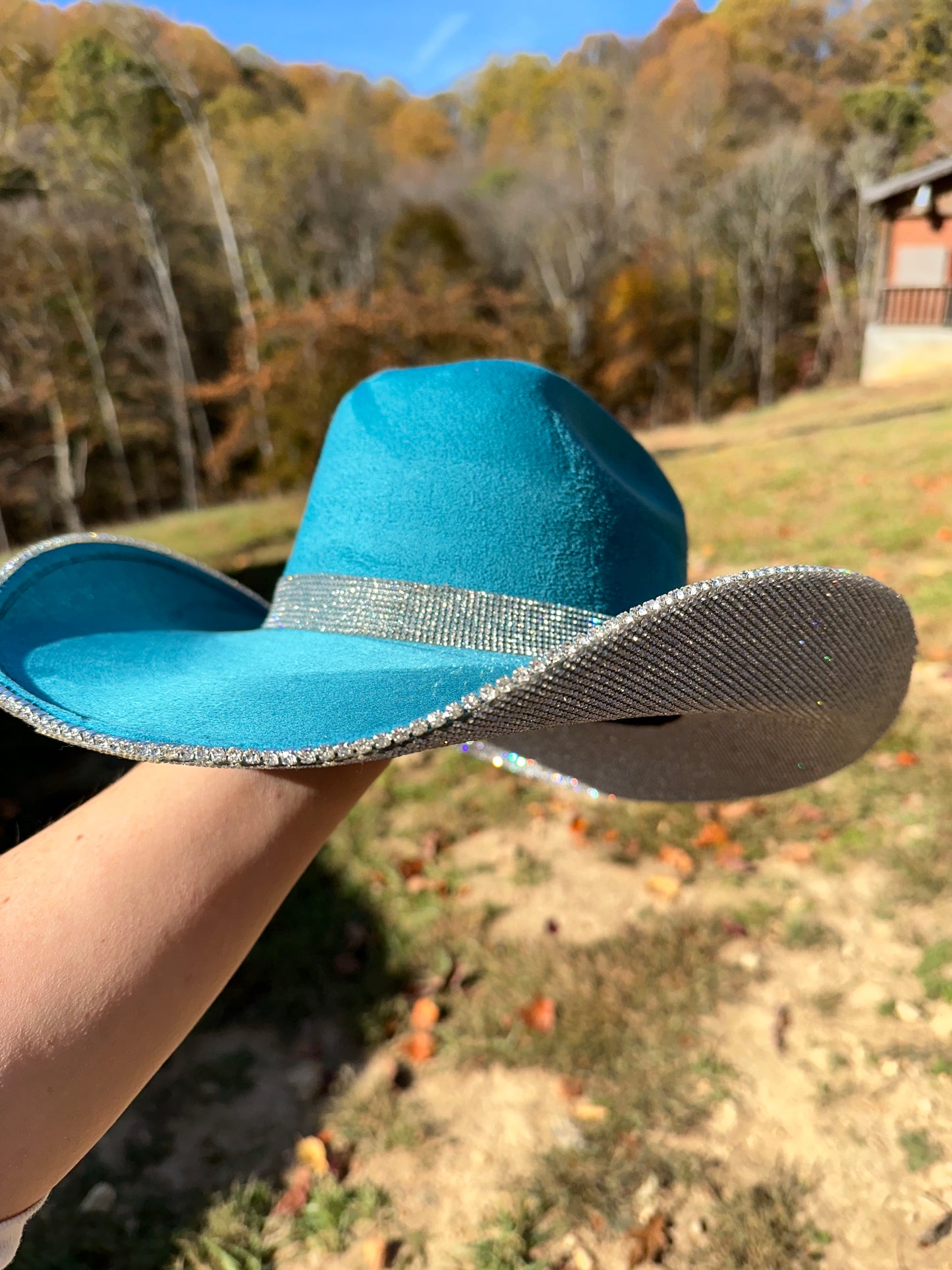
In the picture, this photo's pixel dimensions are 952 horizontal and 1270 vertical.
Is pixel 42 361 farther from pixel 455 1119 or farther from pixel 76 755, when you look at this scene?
pixel 455 1119

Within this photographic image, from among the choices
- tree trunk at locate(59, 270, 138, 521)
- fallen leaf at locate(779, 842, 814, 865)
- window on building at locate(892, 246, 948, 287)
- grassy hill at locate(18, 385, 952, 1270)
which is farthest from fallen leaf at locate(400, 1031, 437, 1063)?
tree trunk at locate(59, 270, 138, 521)

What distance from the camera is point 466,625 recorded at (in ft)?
3.77

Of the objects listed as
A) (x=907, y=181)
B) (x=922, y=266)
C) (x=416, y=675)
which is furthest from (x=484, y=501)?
(x=922, y=266)

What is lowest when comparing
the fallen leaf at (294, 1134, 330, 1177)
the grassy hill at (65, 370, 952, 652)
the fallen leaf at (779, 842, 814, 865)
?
the fallen leaf at (294, 1134, 330, 1177)

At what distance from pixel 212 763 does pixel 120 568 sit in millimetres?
737

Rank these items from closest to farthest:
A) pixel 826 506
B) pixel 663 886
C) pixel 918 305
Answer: pixel 663 886, pixel 918 305, pixel 826 506

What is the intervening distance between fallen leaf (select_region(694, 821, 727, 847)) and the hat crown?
6.54 ft

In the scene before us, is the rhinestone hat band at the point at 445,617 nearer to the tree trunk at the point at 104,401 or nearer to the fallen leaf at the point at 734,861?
the fallen leaf at the point at 734,861

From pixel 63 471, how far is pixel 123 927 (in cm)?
2259

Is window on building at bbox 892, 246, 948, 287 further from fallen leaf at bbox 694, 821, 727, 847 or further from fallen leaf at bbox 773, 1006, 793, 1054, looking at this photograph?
fallen leaf at bbox 773, 1006, 793, 1054

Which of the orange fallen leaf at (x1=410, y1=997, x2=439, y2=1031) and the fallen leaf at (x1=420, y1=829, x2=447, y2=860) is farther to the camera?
the fallen leaf at (x1=420, y1=829, x2=447, y2=860)

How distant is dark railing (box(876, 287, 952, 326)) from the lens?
15.3 ft

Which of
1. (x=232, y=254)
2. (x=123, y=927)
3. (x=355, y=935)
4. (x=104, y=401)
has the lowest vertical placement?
(x=355, y=935)

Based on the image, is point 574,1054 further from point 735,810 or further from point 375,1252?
point 735,810
